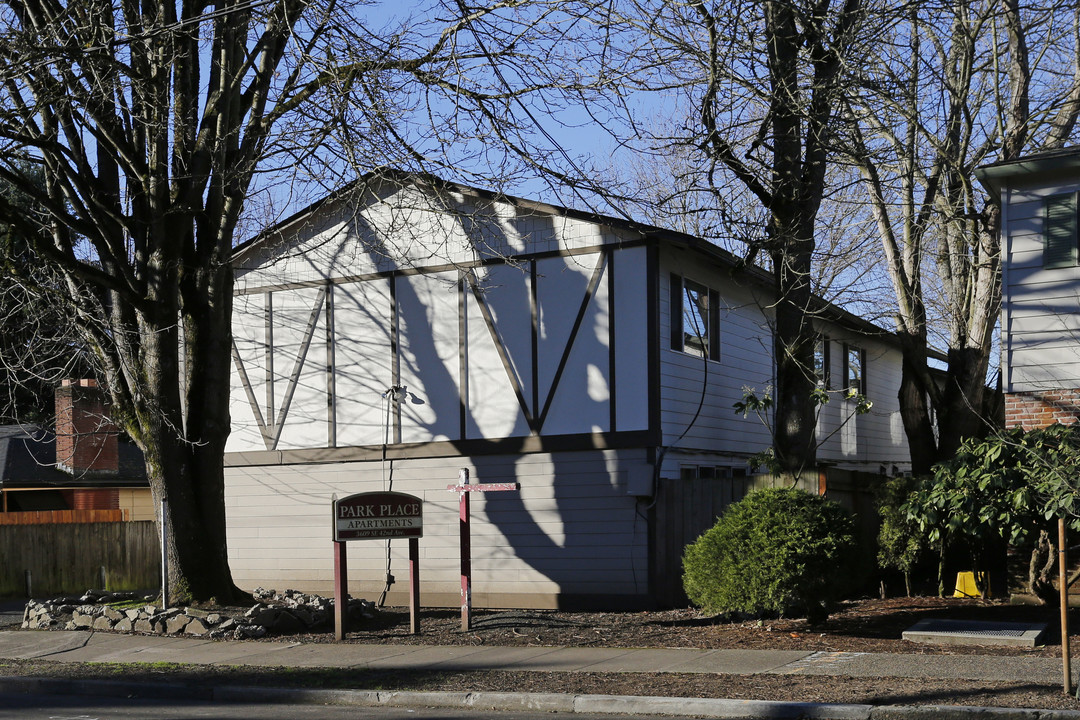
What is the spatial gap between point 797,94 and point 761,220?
2.09 m

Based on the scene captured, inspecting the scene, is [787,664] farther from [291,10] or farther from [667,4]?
[291,10]

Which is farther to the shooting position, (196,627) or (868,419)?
(868,419)

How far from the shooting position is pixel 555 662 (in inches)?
465

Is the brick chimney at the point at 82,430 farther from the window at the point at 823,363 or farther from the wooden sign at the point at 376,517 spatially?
the window at the point at 823,363

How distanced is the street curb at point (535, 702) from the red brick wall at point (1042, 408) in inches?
270

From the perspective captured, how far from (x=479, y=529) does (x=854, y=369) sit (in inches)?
480

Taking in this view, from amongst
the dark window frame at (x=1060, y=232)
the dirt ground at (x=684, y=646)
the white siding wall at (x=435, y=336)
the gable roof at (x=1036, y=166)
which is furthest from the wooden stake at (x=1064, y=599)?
the white siding wall at (x=435, y=336)

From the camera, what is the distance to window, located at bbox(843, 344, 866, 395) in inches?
1017

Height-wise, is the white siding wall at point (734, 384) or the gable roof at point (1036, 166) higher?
the gable roof at point (1036, 166)

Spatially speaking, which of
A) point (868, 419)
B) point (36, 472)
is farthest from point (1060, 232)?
point (36, 472)

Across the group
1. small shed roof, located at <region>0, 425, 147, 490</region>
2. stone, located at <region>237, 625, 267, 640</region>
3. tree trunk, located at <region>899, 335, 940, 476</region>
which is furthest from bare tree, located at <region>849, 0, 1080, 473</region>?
small shed roof, located at <region>0, 425, 147, 490</region>

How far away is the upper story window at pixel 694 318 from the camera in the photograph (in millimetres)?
18016

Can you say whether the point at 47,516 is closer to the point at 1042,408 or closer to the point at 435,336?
the point at 435,336

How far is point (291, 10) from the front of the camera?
44.6ft
